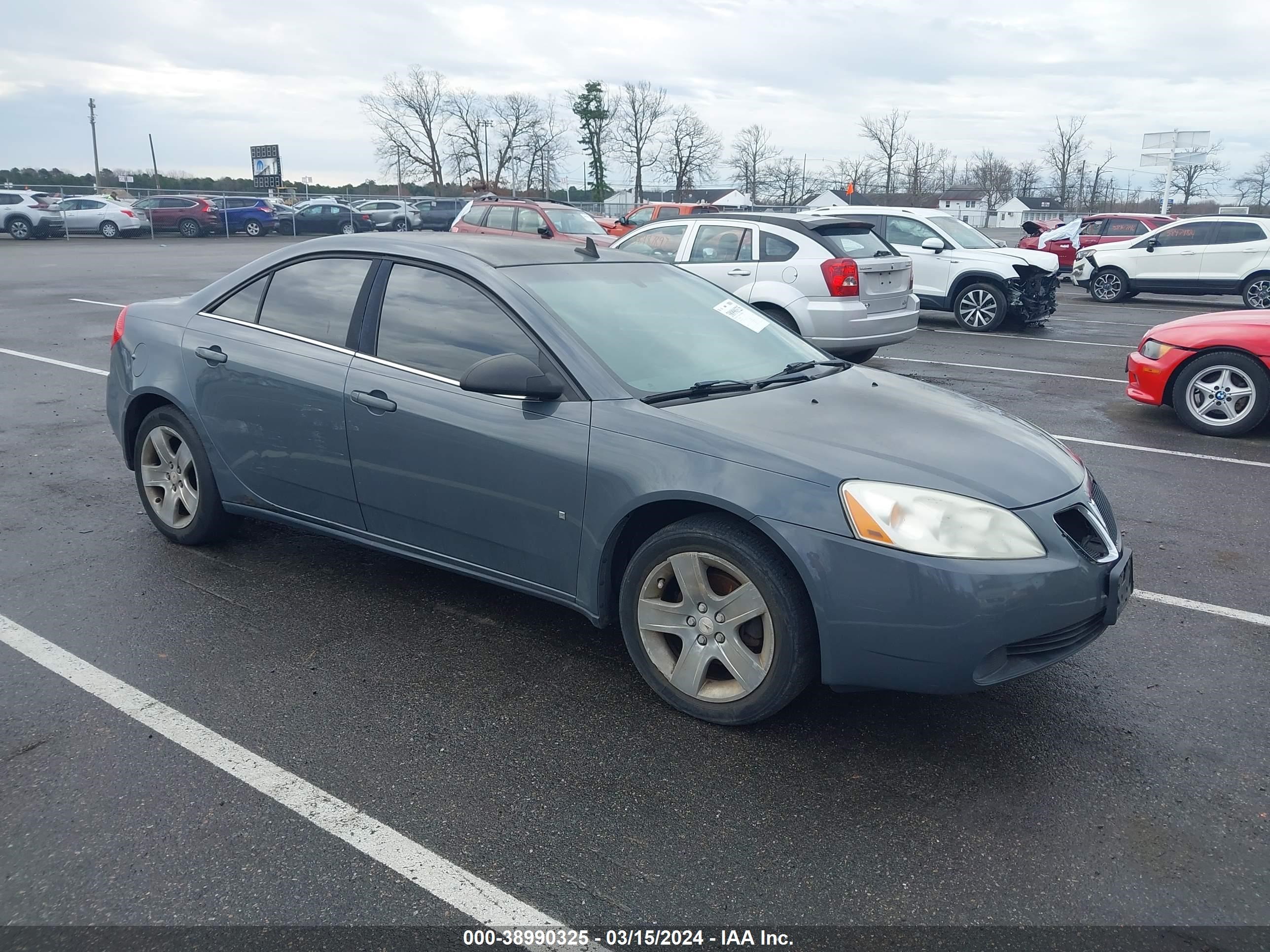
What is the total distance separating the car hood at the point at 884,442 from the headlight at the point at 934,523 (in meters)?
0.04

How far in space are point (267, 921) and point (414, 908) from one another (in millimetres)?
356

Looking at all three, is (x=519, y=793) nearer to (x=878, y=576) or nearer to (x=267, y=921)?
(x=267, y=921)

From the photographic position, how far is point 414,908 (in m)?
2.51

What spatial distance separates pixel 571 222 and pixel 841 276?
9.94 meters

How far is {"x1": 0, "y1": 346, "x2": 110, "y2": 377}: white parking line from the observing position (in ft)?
31.9

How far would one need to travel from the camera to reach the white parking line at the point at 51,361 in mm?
9727

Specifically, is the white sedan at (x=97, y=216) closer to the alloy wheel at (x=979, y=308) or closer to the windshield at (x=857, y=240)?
the alloy wheel at (x=979, y=308)

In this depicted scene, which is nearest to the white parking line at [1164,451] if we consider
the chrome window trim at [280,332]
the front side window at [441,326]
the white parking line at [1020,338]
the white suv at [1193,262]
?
the front side window at [441,326]

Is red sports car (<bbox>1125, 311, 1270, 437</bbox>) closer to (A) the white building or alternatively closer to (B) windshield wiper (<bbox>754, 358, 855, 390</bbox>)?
(B) windshield wiper (<bbox>754, 358, 855, 390</bbox>)

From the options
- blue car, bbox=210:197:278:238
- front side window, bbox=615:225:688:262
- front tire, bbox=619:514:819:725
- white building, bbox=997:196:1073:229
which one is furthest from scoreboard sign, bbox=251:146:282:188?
front tire, bbox=619:514:819:725

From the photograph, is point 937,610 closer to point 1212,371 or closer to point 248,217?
point 1212,371

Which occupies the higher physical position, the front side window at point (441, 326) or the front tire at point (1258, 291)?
the front side window at point (441, 326)

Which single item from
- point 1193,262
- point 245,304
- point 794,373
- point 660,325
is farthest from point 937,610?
point 1193,262

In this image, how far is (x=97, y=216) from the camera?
121 feet
